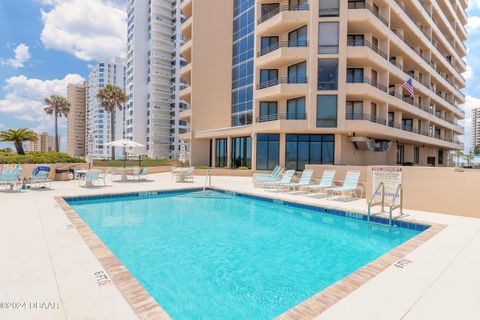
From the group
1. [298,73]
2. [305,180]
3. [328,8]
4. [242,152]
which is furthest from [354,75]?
[305,180]

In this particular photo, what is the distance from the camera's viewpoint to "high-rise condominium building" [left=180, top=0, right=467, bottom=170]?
2139cm

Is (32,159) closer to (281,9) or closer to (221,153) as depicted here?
(221,153)

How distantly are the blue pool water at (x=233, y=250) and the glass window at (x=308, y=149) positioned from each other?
1216cm

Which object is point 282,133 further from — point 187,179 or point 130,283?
point 130,283

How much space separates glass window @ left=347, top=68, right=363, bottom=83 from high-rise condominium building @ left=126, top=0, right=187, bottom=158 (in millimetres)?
53647

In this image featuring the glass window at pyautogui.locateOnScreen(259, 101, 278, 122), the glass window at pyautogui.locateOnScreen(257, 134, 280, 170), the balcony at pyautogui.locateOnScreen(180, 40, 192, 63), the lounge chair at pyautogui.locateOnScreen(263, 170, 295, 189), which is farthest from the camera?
the balcony at pyautogui.locateOnScreen(180, 40, 192, 63)

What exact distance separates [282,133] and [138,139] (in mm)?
56188

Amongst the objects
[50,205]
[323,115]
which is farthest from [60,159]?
[323,115]

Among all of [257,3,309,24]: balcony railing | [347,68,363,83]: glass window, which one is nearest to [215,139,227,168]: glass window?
[257,3,309,24]: balcony railing

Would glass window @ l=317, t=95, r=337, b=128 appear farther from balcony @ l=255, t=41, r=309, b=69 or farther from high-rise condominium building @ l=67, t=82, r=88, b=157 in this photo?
high-rise condominium building @ l=67, t=82, r=88, b=157

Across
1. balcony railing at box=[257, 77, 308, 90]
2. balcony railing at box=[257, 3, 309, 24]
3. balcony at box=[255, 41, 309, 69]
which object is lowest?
balcony railing at box=[257, 77, 308, 90]

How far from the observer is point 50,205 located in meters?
9.21

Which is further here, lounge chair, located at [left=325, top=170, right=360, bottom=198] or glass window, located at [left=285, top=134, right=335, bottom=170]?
glass window, located at [left=285, top=134, right=335, bottom=170]

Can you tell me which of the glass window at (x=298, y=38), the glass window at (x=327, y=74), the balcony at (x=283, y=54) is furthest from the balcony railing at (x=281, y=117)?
the glass window at (x=298, y=38)
